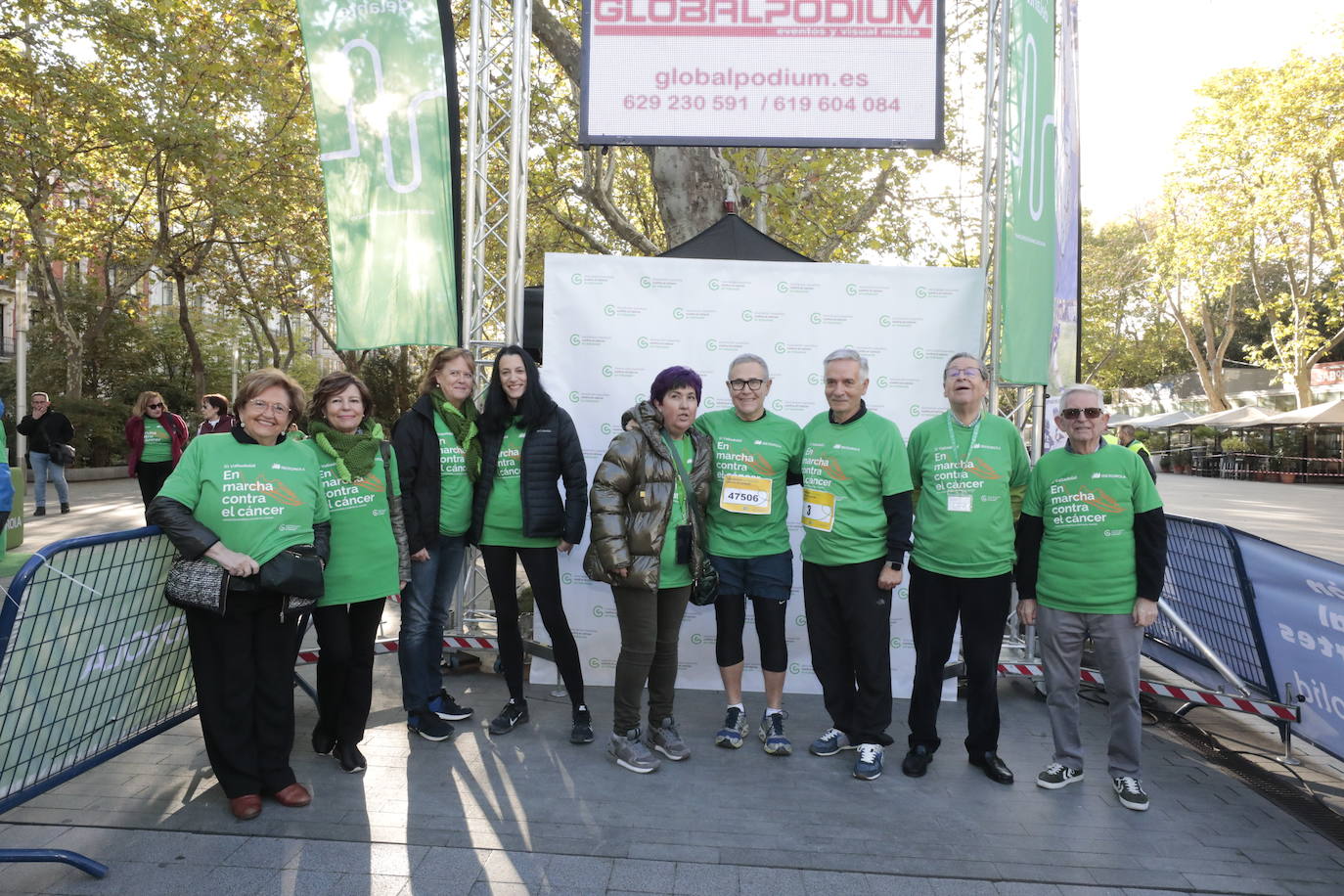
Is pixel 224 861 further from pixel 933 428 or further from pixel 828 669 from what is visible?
pixel 933 428

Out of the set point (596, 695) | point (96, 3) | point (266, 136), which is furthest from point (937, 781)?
point (266, 136)

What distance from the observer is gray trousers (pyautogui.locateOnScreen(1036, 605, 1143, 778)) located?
358 cm

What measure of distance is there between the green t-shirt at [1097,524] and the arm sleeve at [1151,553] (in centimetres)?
3

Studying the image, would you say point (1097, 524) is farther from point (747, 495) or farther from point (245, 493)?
point (245, 493)

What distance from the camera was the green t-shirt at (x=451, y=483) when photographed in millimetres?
4238

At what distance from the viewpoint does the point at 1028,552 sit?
3775 mm

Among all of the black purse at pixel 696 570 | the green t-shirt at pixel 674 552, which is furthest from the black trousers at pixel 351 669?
the black purse at pixel 696 570

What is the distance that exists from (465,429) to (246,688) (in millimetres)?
1516

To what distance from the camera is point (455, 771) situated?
381 cm

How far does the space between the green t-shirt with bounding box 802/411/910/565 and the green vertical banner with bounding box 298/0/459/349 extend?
2509 millimetres

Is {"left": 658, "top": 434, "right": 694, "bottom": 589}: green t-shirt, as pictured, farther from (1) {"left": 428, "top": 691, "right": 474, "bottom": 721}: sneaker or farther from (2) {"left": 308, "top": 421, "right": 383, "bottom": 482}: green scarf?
(1) {"left": 428, "top": 691, "right": 474, "bottom": 721}: sneaker

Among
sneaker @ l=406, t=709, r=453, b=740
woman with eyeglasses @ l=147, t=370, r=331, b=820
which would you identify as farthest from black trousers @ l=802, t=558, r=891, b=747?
woman with eyeglasses @ l=147, t=370, r=331, b=820

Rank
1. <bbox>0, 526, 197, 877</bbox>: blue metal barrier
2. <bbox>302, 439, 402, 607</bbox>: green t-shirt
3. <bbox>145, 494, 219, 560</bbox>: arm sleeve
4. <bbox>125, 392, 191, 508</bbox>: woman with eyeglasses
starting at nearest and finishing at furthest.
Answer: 1. <bbox>0, 526, 197, 877</bbox>: blue metal barrier
2. <bbox>145, 494, 219, 560</bbox>: arm sleeve
3. <bbox>302, 439, 402, 607</bbox>: green t-shirt
4. <bbox>125, 392, 191, 508</bbox>: woman with eyeglasses

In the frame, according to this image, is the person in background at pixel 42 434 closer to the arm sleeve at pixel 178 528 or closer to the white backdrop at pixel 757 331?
the white backdrop at pixel 757 331
